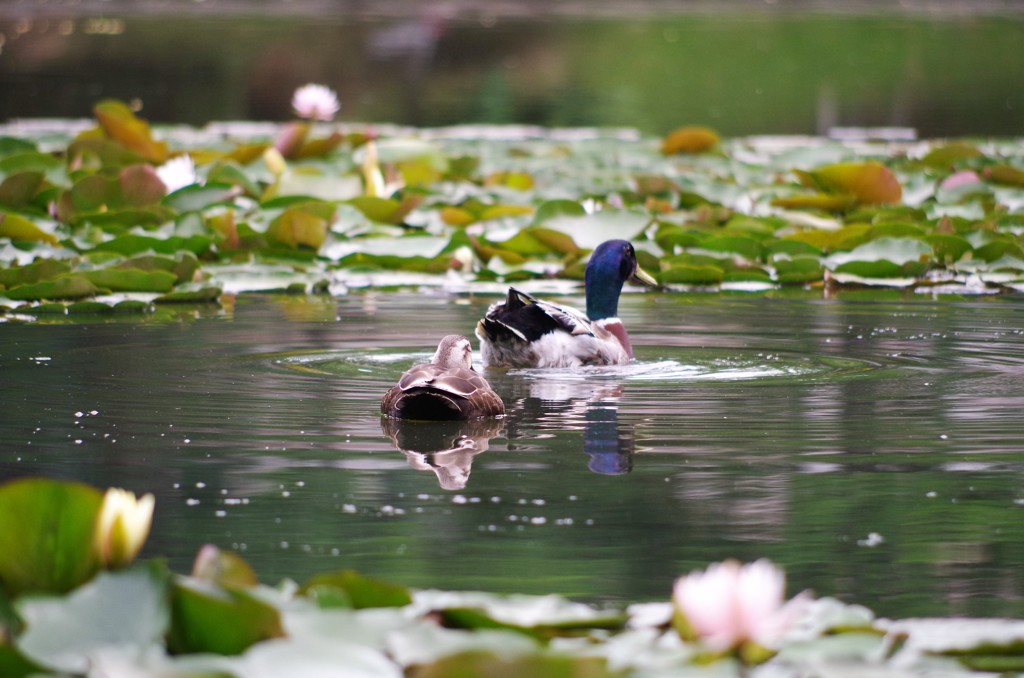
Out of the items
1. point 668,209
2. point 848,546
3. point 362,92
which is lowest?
point 848,546

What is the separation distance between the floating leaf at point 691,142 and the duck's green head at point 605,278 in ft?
20.2

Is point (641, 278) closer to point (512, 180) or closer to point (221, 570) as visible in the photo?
point (512, 180)

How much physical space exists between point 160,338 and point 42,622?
15.4 ft

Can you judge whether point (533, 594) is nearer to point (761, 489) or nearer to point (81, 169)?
point (761, 489)

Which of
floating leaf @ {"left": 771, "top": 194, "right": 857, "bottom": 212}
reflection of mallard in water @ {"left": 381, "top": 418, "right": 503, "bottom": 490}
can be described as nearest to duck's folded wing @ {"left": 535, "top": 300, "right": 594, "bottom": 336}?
reflection of mallard in water @ {"left": 381, "top": 418, "right": 503, "bottom": 490}

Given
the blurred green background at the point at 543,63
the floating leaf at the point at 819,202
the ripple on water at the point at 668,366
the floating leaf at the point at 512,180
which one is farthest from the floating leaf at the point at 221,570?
the blurred green background at the point at 543,63

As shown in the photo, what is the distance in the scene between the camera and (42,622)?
2525 millimetres

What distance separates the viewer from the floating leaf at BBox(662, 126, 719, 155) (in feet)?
45.0

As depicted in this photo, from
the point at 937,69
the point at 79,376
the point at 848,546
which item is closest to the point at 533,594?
the point at 848,546

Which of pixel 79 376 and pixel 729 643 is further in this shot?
pixel 79 376

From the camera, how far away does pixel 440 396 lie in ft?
18.2

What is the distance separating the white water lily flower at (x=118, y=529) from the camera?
261 centimetres

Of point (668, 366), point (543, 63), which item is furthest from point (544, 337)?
point (543, 63)

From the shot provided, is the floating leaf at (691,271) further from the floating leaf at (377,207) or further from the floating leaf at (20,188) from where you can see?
the floating leaf at (20,188)
